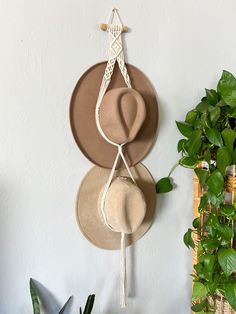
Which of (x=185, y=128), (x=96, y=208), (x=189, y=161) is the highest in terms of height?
(x=185, y=128)

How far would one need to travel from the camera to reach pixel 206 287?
1.03m

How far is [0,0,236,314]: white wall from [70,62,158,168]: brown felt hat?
0.03 m

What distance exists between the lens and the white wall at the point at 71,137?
937 mm

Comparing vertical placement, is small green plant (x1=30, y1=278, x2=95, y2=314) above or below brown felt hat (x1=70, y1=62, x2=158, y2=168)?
A: below

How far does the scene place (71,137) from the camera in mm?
1017

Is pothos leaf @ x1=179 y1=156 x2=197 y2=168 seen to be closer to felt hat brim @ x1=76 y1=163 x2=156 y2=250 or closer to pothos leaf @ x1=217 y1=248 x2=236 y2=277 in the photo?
felt hat brim @ x1=76 y1=163 x2=156 y2=250

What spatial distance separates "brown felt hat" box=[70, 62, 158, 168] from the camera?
96cm

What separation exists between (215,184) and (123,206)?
0.28 meters

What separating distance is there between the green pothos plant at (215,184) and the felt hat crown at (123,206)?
0.66 ft

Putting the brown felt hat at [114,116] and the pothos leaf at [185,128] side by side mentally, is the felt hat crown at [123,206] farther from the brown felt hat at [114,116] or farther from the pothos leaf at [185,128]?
the pothos leaf at [185,128]

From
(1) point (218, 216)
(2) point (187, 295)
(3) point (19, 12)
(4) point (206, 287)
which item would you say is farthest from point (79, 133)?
(2) point (187, 295)

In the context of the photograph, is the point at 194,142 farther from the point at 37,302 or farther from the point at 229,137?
the point at 37,302

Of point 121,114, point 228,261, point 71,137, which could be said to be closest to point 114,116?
point 121,114

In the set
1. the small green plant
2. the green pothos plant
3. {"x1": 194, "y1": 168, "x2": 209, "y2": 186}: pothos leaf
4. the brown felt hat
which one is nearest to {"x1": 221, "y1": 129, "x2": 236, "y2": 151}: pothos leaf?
the green pothos plant
